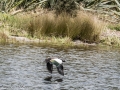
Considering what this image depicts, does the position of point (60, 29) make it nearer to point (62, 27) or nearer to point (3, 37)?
point (62, 27)

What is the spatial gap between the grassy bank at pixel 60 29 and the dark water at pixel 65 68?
189 centimetres

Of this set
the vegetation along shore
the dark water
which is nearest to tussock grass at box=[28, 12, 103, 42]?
the vegetation along shore

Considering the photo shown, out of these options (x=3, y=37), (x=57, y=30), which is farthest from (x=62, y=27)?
(x=3, y=37)

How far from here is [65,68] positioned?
15609 millimetres

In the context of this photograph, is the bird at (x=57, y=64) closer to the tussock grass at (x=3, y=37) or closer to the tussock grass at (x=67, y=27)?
the tussock grass at (x=3, y=37)

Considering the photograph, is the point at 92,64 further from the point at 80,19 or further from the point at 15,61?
the point at 80,19

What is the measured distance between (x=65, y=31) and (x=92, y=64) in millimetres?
5954

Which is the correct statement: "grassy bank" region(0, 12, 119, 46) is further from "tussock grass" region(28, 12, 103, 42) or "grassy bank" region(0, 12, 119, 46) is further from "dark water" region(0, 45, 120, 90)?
"dark water" region(0, 45, 120, 90)

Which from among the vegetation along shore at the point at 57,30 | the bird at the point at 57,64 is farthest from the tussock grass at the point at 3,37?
the bird at the point at 57,64

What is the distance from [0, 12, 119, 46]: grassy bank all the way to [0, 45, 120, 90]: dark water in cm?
189

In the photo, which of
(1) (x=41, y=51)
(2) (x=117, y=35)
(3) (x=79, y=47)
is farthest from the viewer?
(2) (x=117, y=35)

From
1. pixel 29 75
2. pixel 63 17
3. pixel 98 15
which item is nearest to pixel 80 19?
pixel 63 17

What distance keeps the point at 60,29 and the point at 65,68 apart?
22.3ft

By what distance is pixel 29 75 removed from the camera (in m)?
14.1
